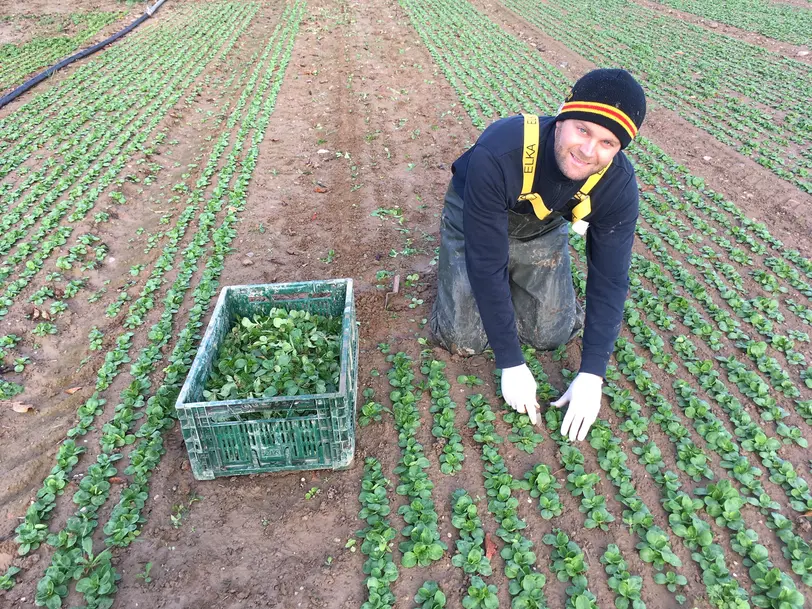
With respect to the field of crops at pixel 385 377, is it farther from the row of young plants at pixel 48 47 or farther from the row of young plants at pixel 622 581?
the row of young plants at pixel 48 47

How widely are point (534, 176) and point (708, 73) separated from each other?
933cm

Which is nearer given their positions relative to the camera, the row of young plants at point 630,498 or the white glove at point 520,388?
the row of young plants at point 630,498

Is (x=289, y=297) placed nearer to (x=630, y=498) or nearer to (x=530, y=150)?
(x=530, y=150)

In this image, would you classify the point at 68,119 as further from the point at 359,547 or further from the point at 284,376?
the point at 359,547

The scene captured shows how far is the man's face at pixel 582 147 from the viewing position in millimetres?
2391

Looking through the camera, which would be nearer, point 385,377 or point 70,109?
point 385,377

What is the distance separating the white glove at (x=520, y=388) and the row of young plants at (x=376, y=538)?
0.80 metres

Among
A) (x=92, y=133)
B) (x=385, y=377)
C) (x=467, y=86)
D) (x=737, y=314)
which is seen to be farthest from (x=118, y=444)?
(x=467, y=86)

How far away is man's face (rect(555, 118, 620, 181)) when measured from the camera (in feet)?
7.84

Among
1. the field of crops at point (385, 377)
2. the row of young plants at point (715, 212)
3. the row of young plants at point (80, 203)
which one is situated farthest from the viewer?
the row of young plants at point (715, 212)

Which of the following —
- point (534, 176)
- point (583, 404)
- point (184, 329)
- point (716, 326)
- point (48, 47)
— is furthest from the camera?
point (48, 47)

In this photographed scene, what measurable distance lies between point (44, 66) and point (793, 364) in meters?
12.5

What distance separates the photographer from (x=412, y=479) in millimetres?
2893

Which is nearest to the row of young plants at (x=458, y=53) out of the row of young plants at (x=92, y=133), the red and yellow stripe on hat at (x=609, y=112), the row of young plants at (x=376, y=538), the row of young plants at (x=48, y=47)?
the red and yellow stripe on hat at (x=609, y=112)
